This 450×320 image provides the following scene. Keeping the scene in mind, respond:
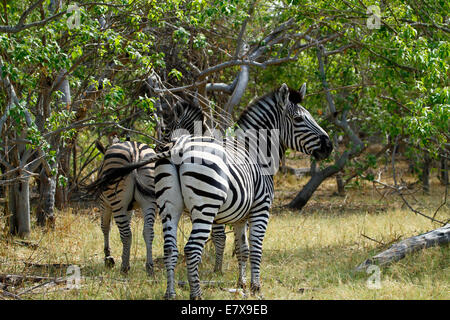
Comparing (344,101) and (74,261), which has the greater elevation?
(344,101)

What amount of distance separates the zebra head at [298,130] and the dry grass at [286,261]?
1803 mm

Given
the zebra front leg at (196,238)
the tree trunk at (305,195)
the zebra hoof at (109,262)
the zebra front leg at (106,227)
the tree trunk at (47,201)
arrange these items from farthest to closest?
the tree trunk at (305,195) < the tree trunk at (47,201) < the zebra front leg at (106,227) < the zebra hoof at (109,262) < the zebra front leg at (196,238)

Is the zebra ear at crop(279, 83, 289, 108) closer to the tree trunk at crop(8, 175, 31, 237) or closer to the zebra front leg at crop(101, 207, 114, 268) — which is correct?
the zebra front leg at crop(101, 207, 114, 268)

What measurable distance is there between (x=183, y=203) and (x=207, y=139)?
2.88 ft

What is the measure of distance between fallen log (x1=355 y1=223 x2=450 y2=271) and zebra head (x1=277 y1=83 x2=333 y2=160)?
66.2 inches

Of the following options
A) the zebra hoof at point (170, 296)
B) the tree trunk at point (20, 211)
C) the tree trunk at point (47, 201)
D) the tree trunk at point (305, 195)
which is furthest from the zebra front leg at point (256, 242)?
the tree trunk at point (305, 195)

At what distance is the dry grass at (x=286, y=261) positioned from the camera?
19.6ft

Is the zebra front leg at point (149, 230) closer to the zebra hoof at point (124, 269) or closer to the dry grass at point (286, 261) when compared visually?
the dry grass at point (286, 261)

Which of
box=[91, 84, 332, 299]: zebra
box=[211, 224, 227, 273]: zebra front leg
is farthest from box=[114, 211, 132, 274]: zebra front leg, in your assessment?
box=[91, 84, 332, 299]: zebra

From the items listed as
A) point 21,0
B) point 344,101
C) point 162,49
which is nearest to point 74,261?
point 21,0

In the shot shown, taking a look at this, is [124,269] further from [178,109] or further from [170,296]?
[178,109]

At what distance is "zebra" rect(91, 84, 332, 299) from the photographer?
535 cm

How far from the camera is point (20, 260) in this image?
7465 mm
